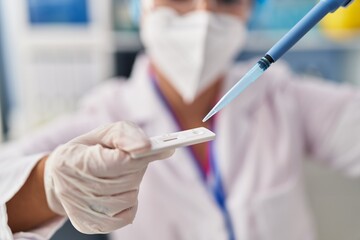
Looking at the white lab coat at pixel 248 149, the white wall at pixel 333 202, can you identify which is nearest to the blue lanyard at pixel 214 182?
the white lab coat at pixel 248 149

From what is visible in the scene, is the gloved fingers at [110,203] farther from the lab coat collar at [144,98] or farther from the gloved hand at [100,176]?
the lab coat collar at [144,98]

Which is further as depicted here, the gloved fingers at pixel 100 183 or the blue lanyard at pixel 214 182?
the blue lanyard at pixel 214 182

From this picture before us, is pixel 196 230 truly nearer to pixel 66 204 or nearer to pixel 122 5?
pixel 66 204

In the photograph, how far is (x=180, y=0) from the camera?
80 cm

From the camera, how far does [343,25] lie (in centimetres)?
120

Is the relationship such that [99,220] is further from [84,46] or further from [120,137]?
[84,46]

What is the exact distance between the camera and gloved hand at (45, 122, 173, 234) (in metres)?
0.41

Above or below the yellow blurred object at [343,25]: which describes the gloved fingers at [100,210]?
below

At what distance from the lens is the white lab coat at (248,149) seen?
76 cm

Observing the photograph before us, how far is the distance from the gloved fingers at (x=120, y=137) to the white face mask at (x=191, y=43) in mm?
391

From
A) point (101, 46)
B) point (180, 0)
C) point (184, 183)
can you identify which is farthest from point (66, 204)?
point (101, 46)

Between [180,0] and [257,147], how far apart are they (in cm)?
34

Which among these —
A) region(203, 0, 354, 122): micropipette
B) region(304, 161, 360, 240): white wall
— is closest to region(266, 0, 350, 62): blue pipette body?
region(203, 0, 354, 122): micropipette

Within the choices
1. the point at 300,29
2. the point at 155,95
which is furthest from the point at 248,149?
the point at 300,29
